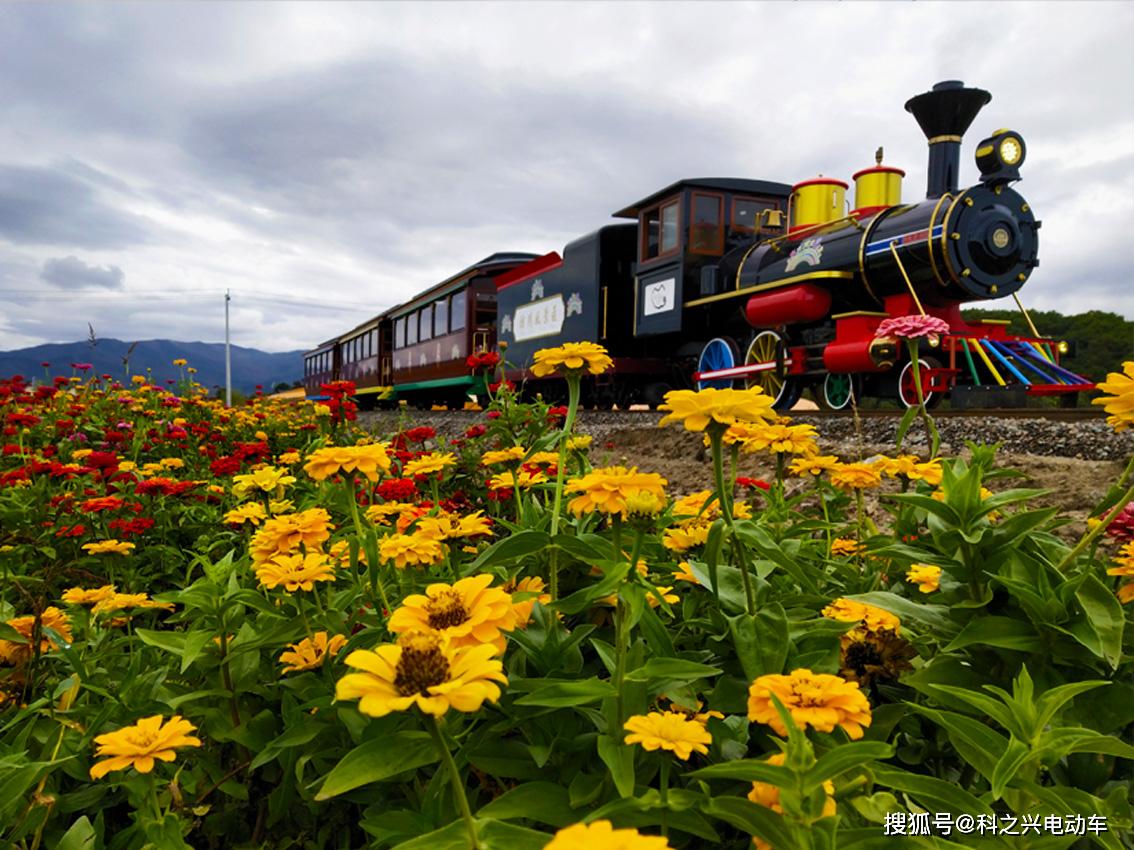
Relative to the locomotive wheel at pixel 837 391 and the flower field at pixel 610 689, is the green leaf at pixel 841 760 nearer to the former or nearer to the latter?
the flower field at pixel 610 689

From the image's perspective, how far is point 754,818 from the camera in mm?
844

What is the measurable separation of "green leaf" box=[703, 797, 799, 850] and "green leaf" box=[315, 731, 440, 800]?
37 cm

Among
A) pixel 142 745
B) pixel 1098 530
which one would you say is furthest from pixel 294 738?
pixel 1098 530

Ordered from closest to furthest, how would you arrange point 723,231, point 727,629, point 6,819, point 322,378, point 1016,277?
1. point 6,819
2. point 727,629
3. point 1016,277
4. point 723,231
5. point 322,378

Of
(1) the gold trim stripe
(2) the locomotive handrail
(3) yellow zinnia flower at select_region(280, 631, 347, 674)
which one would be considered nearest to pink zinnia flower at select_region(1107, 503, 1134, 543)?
(3) yellow zinnia flower at select_region(280, 631, 347, 674)

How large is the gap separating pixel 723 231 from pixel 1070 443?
5710 mm

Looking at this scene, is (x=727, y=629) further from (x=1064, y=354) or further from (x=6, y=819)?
(x=1064, y=354)

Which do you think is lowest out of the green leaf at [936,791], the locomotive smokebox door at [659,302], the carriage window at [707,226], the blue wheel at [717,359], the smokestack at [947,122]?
the green leaf at [936,791]

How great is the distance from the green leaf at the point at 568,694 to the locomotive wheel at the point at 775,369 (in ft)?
24.1

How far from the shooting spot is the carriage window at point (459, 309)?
1393 cm

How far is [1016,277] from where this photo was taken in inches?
283

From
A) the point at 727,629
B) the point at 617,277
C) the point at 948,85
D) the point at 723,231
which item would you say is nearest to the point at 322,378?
the point at 617,277

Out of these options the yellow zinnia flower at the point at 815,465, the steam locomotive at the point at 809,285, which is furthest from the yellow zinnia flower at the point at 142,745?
the steam locomotive at the point at 809,285

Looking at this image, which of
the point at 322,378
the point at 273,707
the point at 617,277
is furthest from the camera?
the point at 322,378
